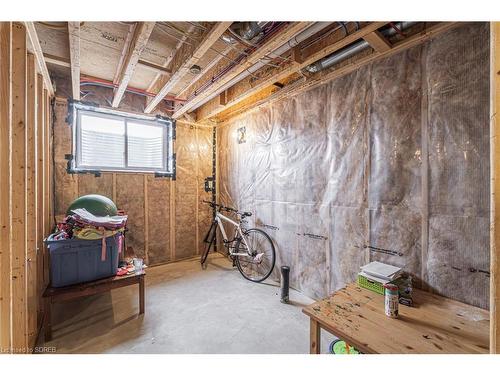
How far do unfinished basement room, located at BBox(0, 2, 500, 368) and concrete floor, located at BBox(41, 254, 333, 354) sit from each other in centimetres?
2

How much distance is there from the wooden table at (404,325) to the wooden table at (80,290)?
179 centimetres

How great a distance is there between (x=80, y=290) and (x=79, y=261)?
0.26 m

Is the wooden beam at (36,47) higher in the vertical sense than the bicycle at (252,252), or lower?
higher

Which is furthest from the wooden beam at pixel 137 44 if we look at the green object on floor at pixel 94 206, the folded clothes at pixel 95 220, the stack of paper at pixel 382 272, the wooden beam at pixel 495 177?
the stack of paper at pixel 382 272

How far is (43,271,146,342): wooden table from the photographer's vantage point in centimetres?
182

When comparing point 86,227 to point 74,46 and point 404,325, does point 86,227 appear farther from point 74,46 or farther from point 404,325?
point 404,325

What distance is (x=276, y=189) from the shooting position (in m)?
2.90

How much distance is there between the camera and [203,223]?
412 cm

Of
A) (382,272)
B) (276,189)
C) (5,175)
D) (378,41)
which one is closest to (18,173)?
(5,175)

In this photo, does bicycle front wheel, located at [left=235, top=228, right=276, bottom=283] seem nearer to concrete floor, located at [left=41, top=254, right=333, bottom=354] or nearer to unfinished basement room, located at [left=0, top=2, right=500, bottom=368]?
unfinished basement room, located at [left=0, top=2, right=500, bottom=368]

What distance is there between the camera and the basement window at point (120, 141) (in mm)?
3078

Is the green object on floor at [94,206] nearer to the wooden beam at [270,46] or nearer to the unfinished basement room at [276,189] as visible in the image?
the unfinished basement room at [276,189]

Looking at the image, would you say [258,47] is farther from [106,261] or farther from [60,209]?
[60,209]
